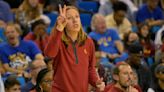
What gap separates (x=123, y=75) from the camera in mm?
6293

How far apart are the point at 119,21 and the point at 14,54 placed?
2.70m

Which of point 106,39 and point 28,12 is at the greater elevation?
point 28,12

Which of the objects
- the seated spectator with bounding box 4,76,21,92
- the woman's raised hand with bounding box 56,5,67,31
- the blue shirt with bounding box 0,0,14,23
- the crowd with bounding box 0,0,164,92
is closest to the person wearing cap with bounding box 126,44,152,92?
the crowd with bounding box 0,0,164,92

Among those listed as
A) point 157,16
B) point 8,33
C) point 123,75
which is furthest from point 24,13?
point 123,75

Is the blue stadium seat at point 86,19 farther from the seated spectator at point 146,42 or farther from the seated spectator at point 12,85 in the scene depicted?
the seated spectator at point 12,85

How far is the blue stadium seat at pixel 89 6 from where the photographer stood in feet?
36.4

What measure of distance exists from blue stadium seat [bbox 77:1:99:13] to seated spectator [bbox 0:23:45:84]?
9.30 ft

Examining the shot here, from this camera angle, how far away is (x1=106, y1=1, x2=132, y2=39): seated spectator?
10.4m

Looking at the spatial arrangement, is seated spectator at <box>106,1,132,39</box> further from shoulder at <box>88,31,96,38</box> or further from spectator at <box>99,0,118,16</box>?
shoulder at <box>88,31,96,38</box>

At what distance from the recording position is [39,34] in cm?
913

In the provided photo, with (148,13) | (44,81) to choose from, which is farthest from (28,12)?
(44,81)

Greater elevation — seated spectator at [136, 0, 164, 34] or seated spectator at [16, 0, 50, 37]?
seated spectator at [16, 0, 50, 37]

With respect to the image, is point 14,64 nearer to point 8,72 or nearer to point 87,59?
point 8,72

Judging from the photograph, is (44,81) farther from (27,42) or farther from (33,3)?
(33,3)
